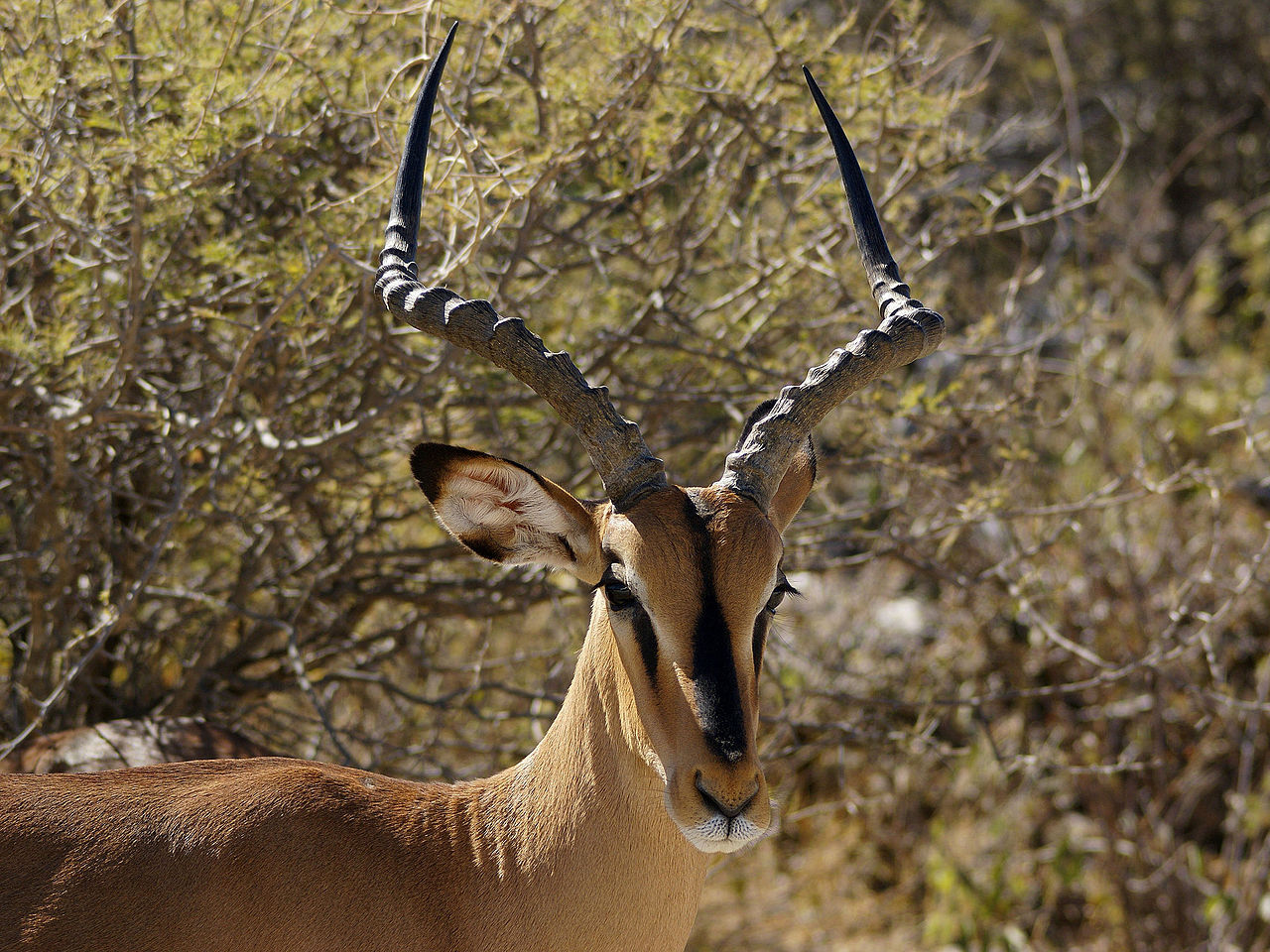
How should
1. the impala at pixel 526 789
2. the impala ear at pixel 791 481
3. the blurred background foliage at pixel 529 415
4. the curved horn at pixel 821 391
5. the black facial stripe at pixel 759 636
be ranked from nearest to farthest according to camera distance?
the impala at pixel 526 789 → the black facial stripe at pixel 759 636 → the curved horn at pixel 821 391 → the impala ear at pixel 791 481 → the blurred background foliage at pixel 529 415

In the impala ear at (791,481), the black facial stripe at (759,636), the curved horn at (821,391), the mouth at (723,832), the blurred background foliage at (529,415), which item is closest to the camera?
the mouth at (723,832)

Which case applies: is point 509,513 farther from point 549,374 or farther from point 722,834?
point 722,834

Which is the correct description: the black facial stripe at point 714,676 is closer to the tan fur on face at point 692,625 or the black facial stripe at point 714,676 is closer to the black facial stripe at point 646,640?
the tan fur on face at point 692,625

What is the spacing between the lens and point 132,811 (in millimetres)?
3037

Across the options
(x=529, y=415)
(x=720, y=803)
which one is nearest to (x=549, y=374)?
(x=720, y=803)

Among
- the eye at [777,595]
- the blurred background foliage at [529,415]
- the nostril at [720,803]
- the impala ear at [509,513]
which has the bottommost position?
the nostril at [720,803]

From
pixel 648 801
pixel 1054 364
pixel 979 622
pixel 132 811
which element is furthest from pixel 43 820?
pixel 1054 364

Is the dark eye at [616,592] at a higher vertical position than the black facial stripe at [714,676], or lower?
higher

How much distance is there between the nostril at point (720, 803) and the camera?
8.68 ft

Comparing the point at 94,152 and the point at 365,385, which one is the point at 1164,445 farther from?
the point at 94,152

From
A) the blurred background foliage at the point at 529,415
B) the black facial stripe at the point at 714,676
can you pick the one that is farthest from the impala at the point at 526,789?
the blurred background foliage at the point at 529,415

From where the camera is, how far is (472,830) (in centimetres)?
327

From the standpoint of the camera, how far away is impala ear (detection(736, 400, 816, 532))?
11.1ft

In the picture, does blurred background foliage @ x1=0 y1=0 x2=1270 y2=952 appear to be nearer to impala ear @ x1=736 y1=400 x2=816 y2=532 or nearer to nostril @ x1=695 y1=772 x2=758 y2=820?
impala ear @ x1=736 y1=400 x2=816 y2=532
